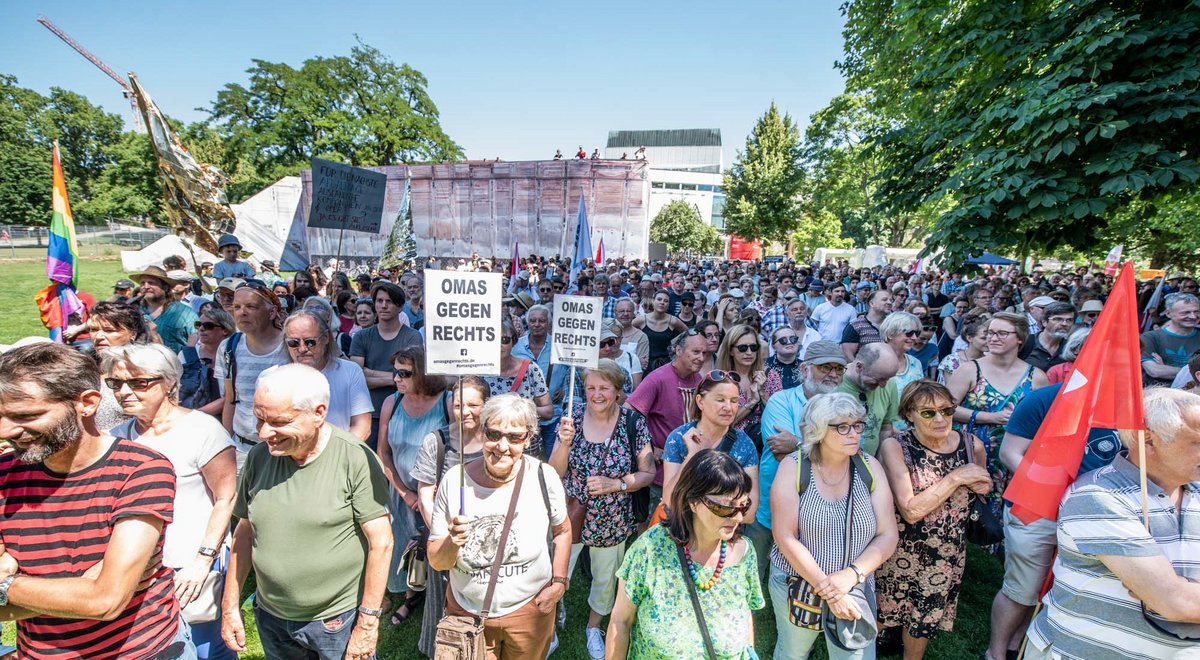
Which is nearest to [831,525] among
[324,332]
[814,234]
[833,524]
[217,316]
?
[833,524]

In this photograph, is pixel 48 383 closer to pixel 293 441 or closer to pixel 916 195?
pixel 293 441

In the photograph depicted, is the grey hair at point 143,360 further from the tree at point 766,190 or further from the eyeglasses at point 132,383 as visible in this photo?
the tree at point 766,190

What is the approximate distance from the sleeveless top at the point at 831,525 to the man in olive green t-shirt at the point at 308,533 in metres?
2.16

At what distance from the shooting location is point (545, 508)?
2.68m

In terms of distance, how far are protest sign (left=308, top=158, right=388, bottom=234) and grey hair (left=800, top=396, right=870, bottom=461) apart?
737cm

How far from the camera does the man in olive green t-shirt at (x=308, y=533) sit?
2.36 metres

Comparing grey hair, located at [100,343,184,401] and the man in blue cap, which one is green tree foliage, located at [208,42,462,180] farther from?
grey hair, located at [100,343,184,401]

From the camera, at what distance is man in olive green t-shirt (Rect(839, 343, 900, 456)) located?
365 centimetres

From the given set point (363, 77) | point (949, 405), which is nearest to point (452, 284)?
point (949, 405)

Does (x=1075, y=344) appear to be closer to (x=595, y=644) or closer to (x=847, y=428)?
(x=847, y=428)

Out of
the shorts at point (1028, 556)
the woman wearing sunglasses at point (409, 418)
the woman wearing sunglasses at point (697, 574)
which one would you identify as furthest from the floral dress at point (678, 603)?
the shorts at point (1028, 556)

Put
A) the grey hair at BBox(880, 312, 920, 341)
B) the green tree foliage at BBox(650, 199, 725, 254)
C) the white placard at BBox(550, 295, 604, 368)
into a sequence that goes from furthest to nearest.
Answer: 1. the green tree foliage at BBox(650, 199, 725, 254)
2. the grey hair at BBox(880, 312, 920, 341)
3. the white placard at BBox(550, 295, 604, 368)

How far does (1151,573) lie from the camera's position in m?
1.92

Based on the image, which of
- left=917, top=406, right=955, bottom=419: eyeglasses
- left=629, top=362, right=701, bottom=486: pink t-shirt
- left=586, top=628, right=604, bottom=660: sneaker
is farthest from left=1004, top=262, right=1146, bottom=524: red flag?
left=586, top=628, right=604, bottom=660: sneaker
